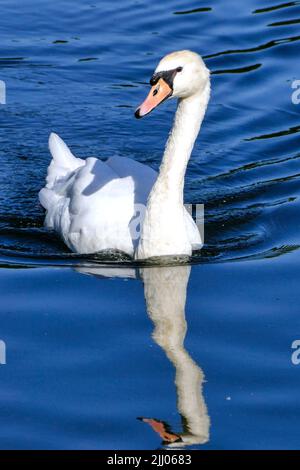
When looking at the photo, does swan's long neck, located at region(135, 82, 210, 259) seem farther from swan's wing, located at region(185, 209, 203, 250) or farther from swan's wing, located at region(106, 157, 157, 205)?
swan's wing, located at region(106, 157, 157, 205)

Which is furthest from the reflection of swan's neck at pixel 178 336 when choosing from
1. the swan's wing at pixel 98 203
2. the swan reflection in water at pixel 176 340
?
the swan's wing at pixel 98 203

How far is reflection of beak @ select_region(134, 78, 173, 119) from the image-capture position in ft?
28.9

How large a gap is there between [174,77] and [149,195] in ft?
3.58

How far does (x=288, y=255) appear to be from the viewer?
9.77 meters

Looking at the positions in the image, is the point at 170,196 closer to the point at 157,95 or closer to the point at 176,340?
the point at 157,95

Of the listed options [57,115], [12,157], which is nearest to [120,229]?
[12,157]

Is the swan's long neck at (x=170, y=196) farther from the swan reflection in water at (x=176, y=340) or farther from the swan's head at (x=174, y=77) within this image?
→ the swan's head at (x=174, y=77)

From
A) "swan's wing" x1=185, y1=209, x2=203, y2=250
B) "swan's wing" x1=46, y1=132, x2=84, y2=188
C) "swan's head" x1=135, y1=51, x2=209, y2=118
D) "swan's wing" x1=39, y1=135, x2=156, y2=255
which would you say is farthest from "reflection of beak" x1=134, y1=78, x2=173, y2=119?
"swan's wing" x1=46, y1=132, x2=84, y2=188

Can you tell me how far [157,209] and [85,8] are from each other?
744 cm

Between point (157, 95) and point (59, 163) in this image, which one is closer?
point (157, 95)

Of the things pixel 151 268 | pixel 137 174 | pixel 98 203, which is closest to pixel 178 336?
pixel 151 268

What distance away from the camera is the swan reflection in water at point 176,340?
700 cm

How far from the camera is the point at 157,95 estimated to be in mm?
8883

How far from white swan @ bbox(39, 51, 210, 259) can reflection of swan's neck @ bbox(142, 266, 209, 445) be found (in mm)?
301
